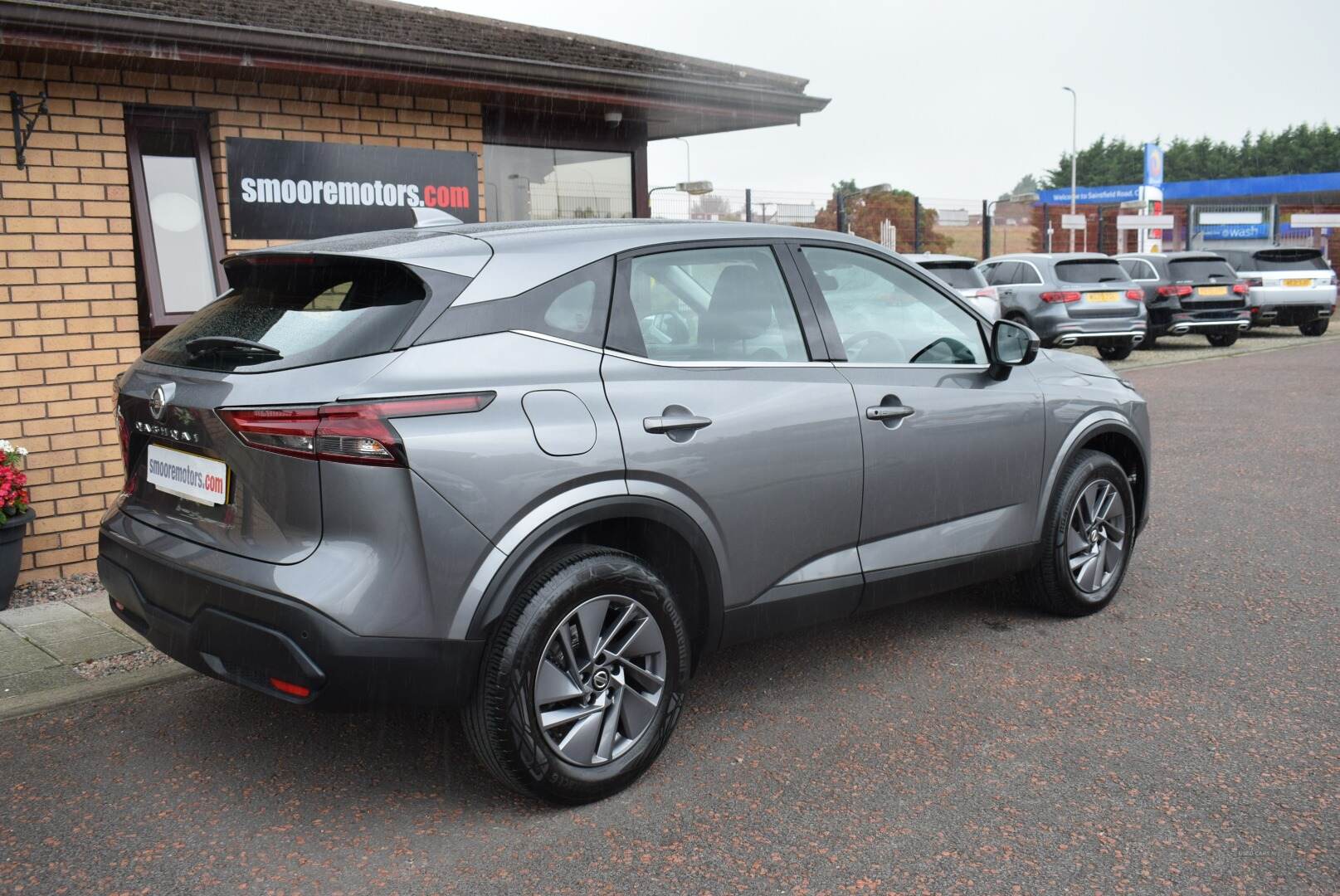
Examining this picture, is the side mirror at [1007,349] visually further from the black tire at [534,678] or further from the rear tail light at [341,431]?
the rear tail light at [341,431]

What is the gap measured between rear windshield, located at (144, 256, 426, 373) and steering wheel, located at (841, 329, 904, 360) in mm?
1649

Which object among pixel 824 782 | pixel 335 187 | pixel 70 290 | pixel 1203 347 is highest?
pixel 335 187

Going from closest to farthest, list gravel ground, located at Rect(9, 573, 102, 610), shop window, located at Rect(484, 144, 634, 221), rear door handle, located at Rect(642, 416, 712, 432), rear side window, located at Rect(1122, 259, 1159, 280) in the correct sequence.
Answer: rear door handle, located at Rect(642, 416, 712, 432) → gravel ground, located at Rect(9, 573, 102, 610) → shop window, located at Rect(484, 144, 634, 221) → rear side window, located at Rect(1122, 259, 1159, 280)

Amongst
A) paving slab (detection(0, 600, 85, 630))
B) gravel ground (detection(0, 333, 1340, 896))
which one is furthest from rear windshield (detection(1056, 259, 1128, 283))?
paving slab (detection(0, 600, 85, 630))

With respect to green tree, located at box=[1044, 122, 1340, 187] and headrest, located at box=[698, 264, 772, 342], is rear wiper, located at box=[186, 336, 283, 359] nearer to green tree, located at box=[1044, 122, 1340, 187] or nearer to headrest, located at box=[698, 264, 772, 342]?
headrest, located at box=[698, 264, 772, 342]

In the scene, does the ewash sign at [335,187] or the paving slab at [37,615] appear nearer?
the paving slab at [37,615]

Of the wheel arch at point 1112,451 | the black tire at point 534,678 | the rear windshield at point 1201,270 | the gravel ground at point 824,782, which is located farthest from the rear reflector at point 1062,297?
the black tire at point 534,678

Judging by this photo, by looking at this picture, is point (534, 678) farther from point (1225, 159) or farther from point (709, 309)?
point (1225, 159)

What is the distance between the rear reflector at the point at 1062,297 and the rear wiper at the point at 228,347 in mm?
15786

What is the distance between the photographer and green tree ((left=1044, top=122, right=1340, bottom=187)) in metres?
89.4

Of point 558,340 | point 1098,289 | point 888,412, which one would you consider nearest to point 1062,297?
point 1098,289

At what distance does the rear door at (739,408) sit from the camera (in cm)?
360

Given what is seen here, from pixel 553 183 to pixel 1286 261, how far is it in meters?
17.9

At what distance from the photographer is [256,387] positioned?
317 centimetres
